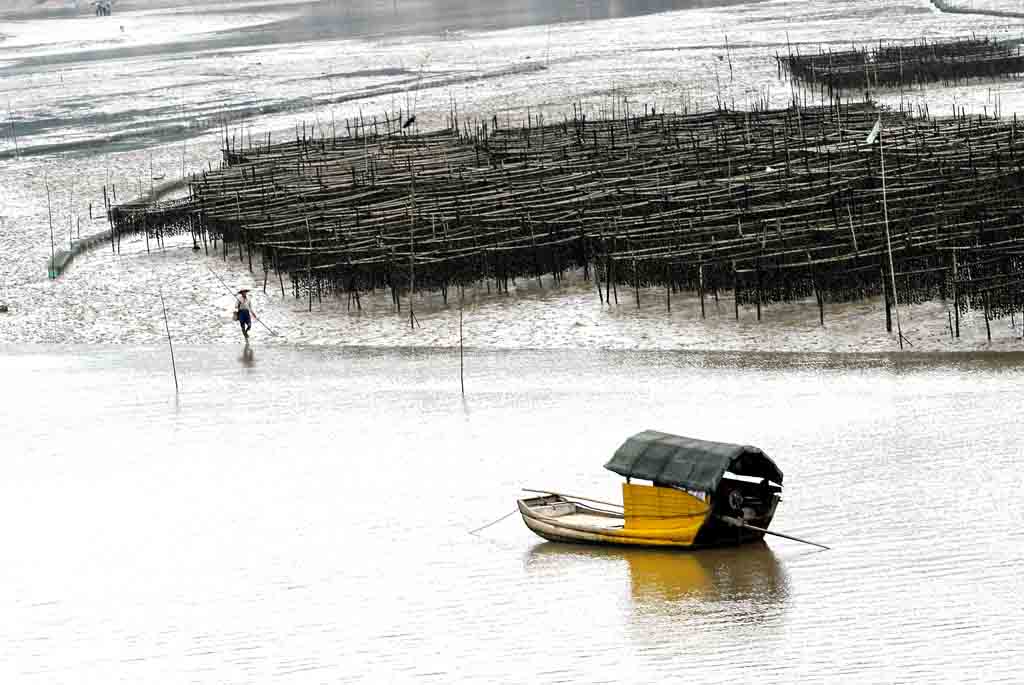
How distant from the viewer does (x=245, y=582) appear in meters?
13.6

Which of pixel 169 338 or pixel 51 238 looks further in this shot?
pixel 51 238

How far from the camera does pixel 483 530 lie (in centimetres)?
1457

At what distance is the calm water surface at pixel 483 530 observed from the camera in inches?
453

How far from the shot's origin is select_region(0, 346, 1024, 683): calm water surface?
11508 millimetres

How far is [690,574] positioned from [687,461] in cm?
93

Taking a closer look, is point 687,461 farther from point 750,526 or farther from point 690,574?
point 690,574

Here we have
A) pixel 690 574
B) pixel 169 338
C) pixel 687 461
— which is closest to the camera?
pixel 690 574

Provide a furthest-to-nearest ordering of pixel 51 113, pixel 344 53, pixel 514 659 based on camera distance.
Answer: pixel 344 53 → pixel 51 113 → pixel 514 659

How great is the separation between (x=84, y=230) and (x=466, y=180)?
8.96 metres

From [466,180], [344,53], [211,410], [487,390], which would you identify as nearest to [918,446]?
[487,390]

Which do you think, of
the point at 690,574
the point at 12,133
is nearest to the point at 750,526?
the point at 690,574

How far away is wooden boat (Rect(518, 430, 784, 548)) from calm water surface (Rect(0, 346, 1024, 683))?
0.20 meters

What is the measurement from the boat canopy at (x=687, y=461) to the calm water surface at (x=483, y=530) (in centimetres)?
74

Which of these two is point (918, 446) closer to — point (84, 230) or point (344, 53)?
point (84, 230)
